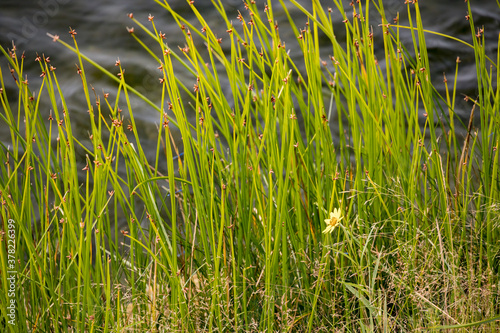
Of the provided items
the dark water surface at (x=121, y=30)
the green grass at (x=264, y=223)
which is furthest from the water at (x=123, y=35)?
the green grass at (x=264, y=223)

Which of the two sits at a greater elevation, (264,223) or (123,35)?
(123,35)

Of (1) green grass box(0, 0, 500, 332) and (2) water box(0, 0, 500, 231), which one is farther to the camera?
(2) water box(0, 0, 500, 231)

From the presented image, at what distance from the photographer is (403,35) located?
324cm

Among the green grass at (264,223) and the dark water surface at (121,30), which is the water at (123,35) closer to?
the dark water surface at (121,30)

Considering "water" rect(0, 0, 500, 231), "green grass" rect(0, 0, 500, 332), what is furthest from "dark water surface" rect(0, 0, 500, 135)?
"green grass" rect(0, 0, 500, 332)

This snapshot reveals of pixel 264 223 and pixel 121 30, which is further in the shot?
pixel 121 30

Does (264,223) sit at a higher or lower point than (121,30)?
lower

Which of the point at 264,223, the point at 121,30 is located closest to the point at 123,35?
the point at 121,30

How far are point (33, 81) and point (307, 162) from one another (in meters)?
2.75

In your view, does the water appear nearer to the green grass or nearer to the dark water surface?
the dark water surface

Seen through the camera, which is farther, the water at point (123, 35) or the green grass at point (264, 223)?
the water at point (123, 35)

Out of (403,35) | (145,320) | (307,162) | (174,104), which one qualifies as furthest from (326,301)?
Result: (403,35)

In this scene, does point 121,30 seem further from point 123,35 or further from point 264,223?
point 264,223

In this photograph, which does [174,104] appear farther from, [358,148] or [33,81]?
[33,81]
